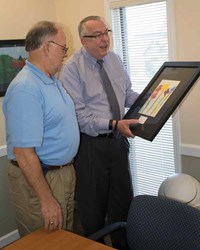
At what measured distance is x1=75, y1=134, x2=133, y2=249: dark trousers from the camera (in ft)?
7.83

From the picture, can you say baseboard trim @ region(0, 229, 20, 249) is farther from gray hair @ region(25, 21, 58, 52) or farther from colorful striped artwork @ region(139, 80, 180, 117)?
gray hair @ region(25, 21, 58, 52)

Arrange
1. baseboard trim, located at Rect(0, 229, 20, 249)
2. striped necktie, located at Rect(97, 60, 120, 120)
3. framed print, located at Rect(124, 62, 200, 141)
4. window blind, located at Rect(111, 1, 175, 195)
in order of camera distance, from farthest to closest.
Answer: baseboard trim, located at Rect(0, 229, 20, 249)
window blind, located at Rect(111, 1, 175, 195)
striped necktie, located at Rect(97, 60, 120, 120)
framed print, located at Rect(124, 62, 200, 141)

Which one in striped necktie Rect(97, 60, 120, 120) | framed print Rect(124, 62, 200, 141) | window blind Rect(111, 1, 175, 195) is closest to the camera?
framed print Rect(124, 62, 200, 141)

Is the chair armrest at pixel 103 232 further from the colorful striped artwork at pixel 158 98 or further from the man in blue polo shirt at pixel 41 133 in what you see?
the colorful striped artwork at pixel 158 98

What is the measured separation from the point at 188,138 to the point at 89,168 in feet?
2.66

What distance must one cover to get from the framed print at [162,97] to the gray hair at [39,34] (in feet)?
2.49

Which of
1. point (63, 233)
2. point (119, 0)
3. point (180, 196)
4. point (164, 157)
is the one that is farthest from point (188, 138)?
point (63, 233)

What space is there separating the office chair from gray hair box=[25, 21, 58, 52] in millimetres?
913

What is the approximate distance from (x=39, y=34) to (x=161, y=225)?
3.57 feet

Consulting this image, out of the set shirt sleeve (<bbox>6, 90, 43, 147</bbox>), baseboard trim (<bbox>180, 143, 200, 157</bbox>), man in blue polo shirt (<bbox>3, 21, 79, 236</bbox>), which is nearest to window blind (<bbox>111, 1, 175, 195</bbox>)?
baseboard trim (<bbox>180, 143, 200, 157</bbox>)

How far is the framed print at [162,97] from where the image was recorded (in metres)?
1.98

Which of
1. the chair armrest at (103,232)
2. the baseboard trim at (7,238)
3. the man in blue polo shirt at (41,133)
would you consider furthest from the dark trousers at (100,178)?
the baseboard trim at (7,238)

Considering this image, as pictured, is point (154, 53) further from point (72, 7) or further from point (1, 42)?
point (1, 42)

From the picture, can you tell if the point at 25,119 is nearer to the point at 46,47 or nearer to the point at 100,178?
the point at 46,47
